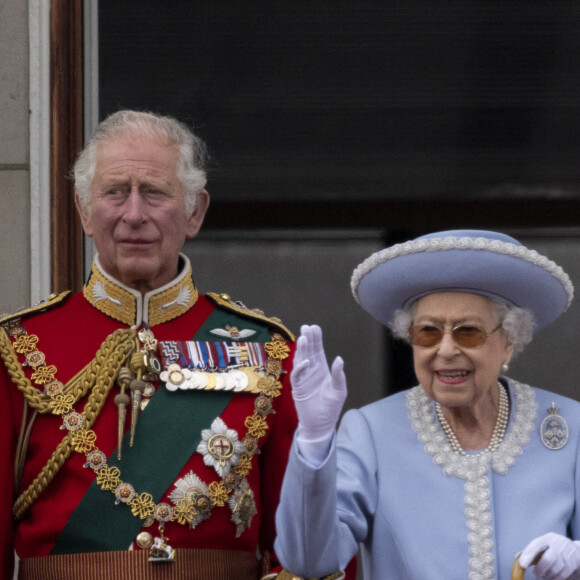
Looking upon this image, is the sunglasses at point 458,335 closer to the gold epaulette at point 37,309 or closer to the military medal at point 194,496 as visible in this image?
the military medal at point 194,496

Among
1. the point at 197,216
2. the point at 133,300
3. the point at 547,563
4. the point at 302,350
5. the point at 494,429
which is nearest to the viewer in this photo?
the point at 302,350

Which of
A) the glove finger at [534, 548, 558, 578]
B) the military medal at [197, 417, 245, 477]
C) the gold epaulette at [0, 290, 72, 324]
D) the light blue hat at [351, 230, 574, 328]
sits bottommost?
the glove finger at [534, 548, 558, 578]

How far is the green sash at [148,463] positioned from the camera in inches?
125

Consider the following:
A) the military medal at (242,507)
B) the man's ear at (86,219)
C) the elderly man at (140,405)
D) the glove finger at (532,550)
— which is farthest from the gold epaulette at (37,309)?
the glove finger at (532,550)

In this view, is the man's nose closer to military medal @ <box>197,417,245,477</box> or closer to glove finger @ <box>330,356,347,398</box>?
military medal @ <box>197,417,245,477</box>

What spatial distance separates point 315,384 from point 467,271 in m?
0.51

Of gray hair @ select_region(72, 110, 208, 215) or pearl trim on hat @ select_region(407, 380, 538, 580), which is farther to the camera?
gray hair @ select_region(72, 110, 208, 215)

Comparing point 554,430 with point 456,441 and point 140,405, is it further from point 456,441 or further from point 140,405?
point 140,405

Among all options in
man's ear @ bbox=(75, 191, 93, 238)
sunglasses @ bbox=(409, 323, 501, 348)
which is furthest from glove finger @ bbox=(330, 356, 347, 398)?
man's ear @ bbox=(75, 191, 93, 238)

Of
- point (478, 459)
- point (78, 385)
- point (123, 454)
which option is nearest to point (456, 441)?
point (478, 459)

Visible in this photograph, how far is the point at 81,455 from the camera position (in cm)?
322

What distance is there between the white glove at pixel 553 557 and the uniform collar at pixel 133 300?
1004 mm

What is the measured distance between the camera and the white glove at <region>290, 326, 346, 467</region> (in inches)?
109

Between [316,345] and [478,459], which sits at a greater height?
[316,345]
